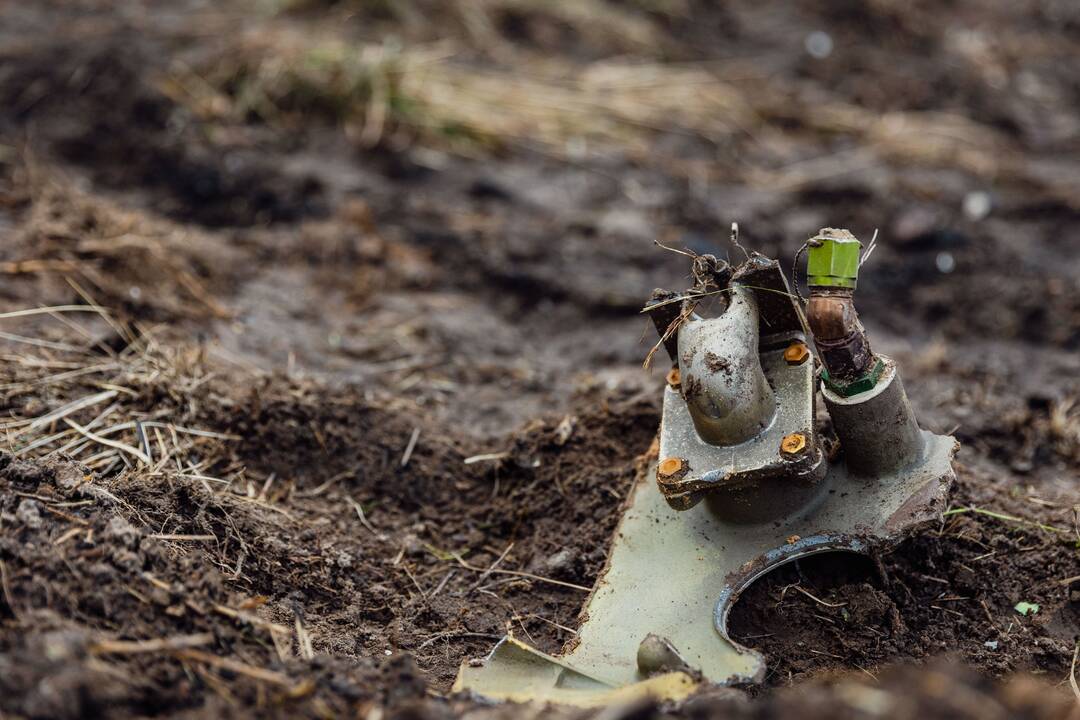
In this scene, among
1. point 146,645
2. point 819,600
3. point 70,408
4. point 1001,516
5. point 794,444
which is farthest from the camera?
point 70,408

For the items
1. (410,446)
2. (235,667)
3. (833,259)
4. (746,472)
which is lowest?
(410,446)

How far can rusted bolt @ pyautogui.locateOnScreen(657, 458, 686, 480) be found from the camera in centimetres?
Result: 199

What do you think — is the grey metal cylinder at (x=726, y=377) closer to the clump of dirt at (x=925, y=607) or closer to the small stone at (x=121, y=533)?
the clump of dirt at (x=925, y=607)

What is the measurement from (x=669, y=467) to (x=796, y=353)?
0.35 meters

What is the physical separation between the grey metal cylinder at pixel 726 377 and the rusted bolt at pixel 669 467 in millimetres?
77

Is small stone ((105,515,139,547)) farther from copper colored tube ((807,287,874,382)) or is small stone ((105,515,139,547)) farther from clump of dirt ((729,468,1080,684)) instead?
copper colored tube ((807,287,874,382))

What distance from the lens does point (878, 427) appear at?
79.4 inches

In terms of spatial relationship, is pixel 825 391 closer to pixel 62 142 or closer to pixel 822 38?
pixel 62 142

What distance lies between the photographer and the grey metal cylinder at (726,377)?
76.6 inches

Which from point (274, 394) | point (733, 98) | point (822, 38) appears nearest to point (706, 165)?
point (733, 98)

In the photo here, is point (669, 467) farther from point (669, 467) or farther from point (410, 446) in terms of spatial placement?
point (410, 446)

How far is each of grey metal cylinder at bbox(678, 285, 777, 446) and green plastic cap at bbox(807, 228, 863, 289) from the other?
6.2 inches

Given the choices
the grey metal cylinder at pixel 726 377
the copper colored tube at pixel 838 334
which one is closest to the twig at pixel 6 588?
the grey metal cylinder at pixel 726 377

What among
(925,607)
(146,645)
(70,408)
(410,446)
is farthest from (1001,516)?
(70,408)
